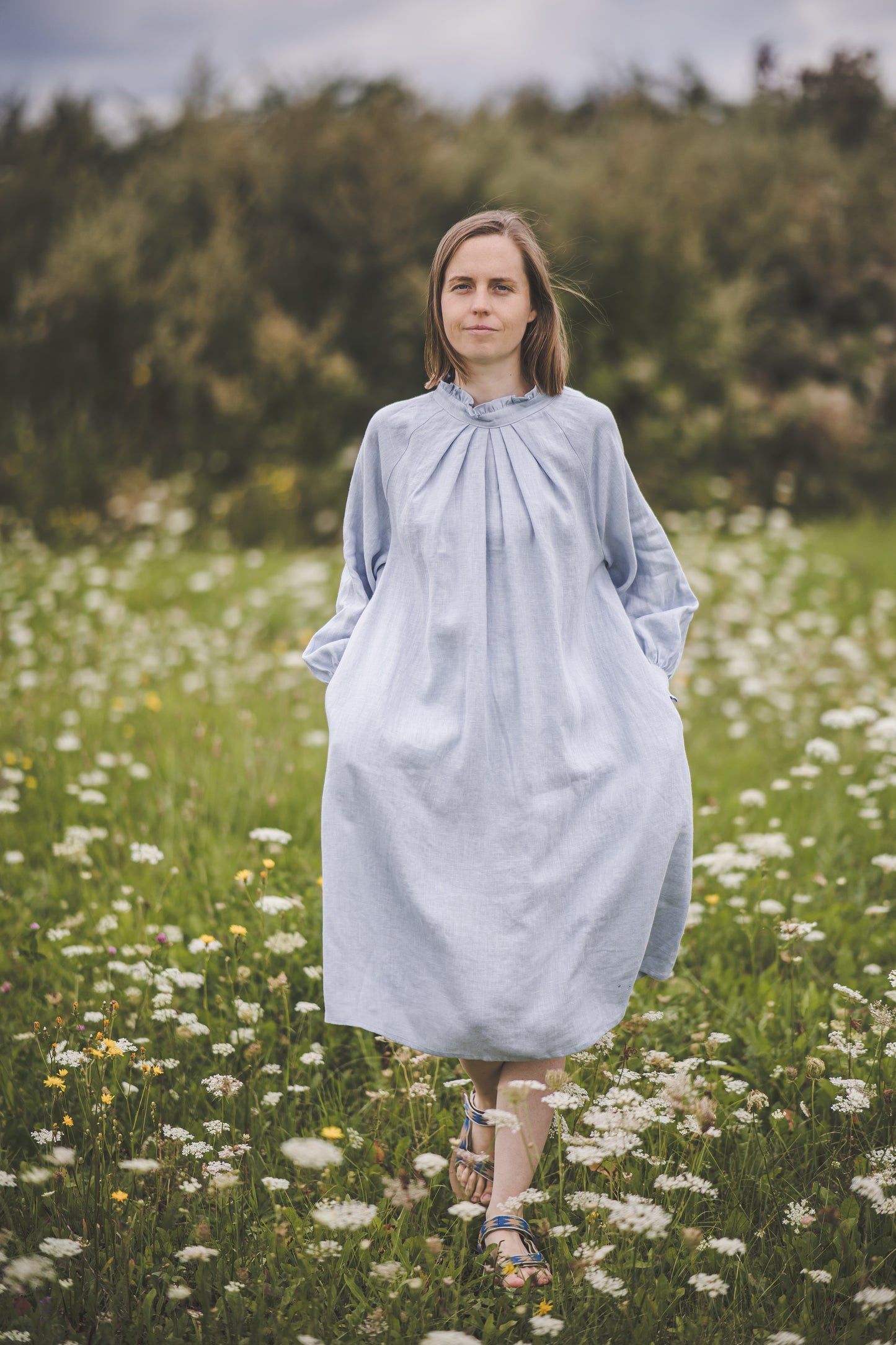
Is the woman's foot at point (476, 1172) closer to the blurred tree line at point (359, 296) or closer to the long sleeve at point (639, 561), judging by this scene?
the long sleeve at point (639, 561)

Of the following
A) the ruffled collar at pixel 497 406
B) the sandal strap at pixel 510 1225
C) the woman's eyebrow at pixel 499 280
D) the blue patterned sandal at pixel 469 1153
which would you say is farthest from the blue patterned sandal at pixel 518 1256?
the woman's eyebrow at pixel 499 280

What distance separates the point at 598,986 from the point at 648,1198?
439mm

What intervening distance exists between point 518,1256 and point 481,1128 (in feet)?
0.94

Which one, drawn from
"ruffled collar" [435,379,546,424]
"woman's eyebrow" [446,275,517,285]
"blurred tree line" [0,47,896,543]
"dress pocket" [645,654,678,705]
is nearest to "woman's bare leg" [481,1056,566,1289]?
"dress pocket" [645,654,678,705]

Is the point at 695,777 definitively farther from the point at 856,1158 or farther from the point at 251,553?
the point at 251,553

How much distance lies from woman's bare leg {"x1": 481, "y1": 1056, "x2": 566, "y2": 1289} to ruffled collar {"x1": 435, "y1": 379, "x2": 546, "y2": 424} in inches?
47.2

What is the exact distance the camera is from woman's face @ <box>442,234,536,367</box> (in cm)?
209

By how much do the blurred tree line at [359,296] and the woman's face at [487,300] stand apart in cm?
661

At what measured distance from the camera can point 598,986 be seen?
1985 mm

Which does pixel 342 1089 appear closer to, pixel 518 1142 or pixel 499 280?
pixel 518 1142

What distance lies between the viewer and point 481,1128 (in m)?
2.19

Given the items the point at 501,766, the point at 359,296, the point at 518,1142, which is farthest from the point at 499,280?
the point at 359,296

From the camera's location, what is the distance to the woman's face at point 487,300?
82.1 inches

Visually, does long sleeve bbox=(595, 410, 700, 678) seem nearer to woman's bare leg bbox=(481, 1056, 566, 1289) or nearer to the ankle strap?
woman's bare leg bbox=(481, 1056, 566, 1289)
